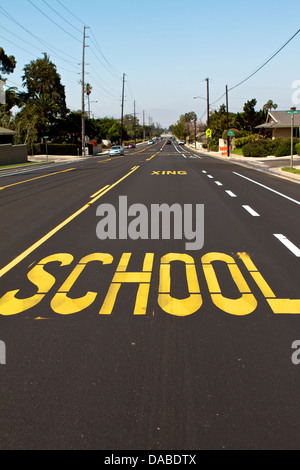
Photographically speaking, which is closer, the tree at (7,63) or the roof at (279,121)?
the roof at (279,121)

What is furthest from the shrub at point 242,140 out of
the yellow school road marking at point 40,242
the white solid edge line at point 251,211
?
the yellow school road marking at point 40,242

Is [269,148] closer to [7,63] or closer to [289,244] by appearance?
[289,244]

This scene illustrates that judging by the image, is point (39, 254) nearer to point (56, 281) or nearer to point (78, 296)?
point (56, 281)

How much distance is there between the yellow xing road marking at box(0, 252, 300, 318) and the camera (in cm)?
533

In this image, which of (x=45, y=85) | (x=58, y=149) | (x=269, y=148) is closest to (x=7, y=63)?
(x=45, y=85)

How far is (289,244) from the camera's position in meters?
8.36

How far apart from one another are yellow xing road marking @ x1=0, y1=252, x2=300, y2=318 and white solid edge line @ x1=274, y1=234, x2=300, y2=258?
3.04ft

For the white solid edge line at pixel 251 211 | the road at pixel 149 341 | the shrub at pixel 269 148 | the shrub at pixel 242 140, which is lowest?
the road at pixel 149 341

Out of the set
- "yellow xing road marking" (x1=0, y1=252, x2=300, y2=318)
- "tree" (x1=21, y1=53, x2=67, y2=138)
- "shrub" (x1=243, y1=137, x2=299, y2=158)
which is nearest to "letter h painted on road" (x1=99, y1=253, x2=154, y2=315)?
"yellow xing road marking" (x1=0, y1=252, x2=300, y2=318)

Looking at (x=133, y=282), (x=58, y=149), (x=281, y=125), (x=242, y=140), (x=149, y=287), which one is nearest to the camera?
(x=149, y=287)

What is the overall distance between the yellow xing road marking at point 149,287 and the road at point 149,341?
17mm

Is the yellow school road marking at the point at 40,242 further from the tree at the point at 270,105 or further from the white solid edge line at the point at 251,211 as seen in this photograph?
the tree at the point at 270,105

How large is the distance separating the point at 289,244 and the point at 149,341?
4.74 metres

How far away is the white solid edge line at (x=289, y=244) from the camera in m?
7.79
